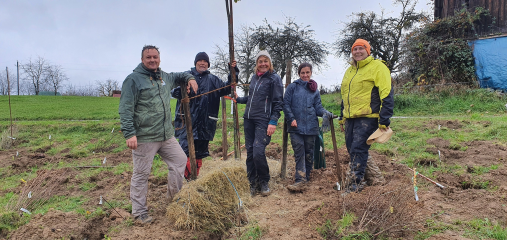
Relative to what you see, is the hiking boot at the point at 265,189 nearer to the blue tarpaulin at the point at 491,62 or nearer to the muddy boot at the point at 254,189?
the muddy boot at the point at 254,189

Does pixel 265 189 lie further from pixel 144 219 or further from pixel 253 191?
pixel 144 219

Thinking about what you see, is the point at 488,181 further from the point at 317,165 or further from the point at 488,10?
the point at 488,10

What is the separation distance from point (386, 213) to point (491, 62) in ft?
46.7

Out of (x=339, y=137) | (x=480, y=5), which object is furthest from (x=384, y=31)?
(x=339, y=137)

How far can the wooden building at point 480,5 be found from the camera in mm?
13766

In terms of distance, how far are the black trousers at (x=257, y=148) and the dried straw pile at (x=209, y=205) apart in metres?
0.59

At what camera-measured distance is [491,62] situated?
43.2ft

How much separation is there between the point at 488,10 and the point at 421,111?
691 cm

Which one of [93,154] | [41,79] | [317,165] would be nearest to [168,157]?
[317,165]

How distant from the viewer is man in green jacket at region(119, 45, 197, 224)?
3186 mm

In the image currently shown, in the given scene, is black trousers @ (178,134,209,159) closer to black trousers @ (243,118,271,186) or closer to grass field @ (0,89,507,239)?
black trousers @ (243,118,271,186)

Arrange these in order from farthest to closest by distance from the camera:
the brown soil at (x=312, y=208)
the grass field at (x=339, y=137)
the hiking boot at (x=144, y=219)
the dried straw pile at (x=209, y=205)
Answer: the grass field at (x=339, y=137) < the hiking boot at (x=144, y=219) < the dried straw pile at (x=209, y=205) < the brown soil at (x=312, y=208)

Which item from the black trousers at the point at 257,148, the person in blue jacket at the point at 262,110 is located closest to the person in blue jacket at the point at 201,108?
the person in blue jacket at the point at 262,110

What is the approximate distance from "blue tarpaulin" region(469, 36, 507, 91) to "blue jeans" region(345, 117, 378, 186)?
12.7m
